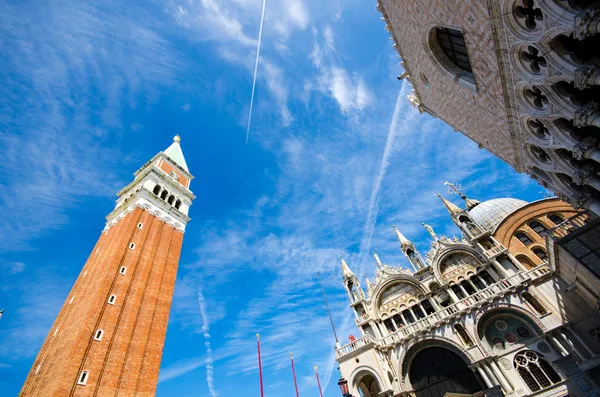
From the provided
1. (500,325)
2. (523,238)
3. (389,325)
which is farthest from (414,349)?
(523,238)

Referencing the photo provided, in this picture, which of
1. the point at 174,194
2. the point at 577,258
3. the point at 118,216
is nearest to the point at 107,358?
the point at 118,216

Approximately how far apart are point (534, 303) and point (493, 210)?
496 inches

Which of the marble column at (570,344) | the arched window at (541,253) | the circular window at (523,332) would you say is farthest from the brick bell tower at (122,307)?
the arched window at (541,253)

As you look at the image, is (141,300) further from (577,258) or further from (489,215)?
(489,215)

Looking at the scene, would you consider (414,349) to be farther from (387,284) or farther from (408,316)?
(387,284)

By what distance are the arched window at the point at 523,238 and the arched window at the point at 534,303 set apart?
6509 millimetres

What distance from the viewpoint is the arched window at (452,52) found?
13673 millimetres

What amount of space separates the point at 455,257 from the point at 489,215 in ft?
25.6

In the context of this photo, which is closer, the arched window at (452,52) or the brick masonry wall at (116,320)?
Answer: the arched window at (452,52)

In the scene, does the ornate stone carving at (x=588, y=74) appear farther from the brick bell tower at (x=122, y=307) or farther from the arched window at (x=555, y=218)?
the brick bell tower at (x=122, y=307)

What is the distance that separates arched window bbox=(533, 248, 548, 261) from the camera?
23.7 metres

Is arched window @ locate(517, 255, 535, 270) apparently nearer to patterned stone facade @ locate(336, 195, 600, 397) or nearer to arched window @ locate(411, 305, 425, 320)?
patterned stone facade @ locate(336, 195, 600, 397)

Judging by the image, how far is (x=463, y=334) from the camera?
838 inches

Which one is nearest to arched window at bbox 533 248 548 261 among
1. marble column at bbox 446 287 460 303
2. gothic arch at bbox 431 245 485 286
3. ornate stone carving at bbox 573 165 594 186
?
gothic arch at bbox 431 245 485 286
